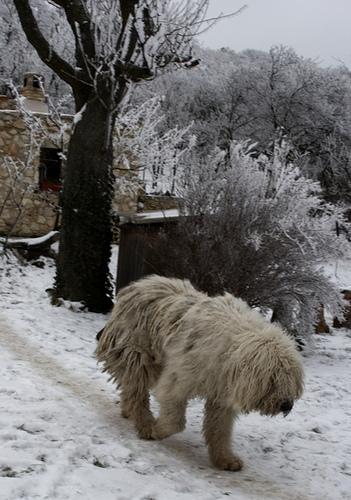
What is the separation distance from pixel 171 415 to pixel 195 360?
519 millimetres

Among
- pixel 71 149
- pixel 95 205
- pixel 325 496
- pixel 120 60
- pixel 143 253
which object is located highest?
pixel 120 60

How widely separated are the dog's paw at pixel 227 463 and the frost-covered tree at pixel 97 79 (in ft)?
20.8

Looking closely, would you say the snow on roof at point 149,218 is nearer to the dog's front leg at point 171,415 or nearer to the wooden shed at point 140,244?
the wooden shed at point 140,244

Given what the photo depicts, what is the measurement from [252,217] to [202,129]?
24522mm

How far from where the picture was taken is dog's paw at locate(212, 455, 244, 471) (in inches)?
196

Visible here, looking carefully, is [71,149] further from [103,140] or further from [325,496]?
[325,496]

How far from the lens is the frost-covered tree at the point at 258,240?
10.4 m

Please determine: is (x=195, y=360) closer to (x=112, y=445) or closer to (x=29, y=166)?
(x=112, y=445)

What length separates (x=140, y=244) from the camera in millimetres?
11875

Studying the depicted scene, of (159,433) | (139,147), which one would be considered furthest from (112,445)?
(139,147)

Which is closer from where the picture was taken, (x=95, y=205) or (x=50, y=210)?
(x=95, y=205)

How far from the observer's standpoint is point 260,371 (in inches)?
179

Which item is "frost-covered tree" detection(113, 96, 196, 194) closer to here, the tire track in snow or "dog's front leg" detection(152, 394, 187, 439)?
the tire track in snow

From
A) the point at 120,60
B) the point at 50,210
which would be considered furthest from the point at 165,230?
the point at 50,210
